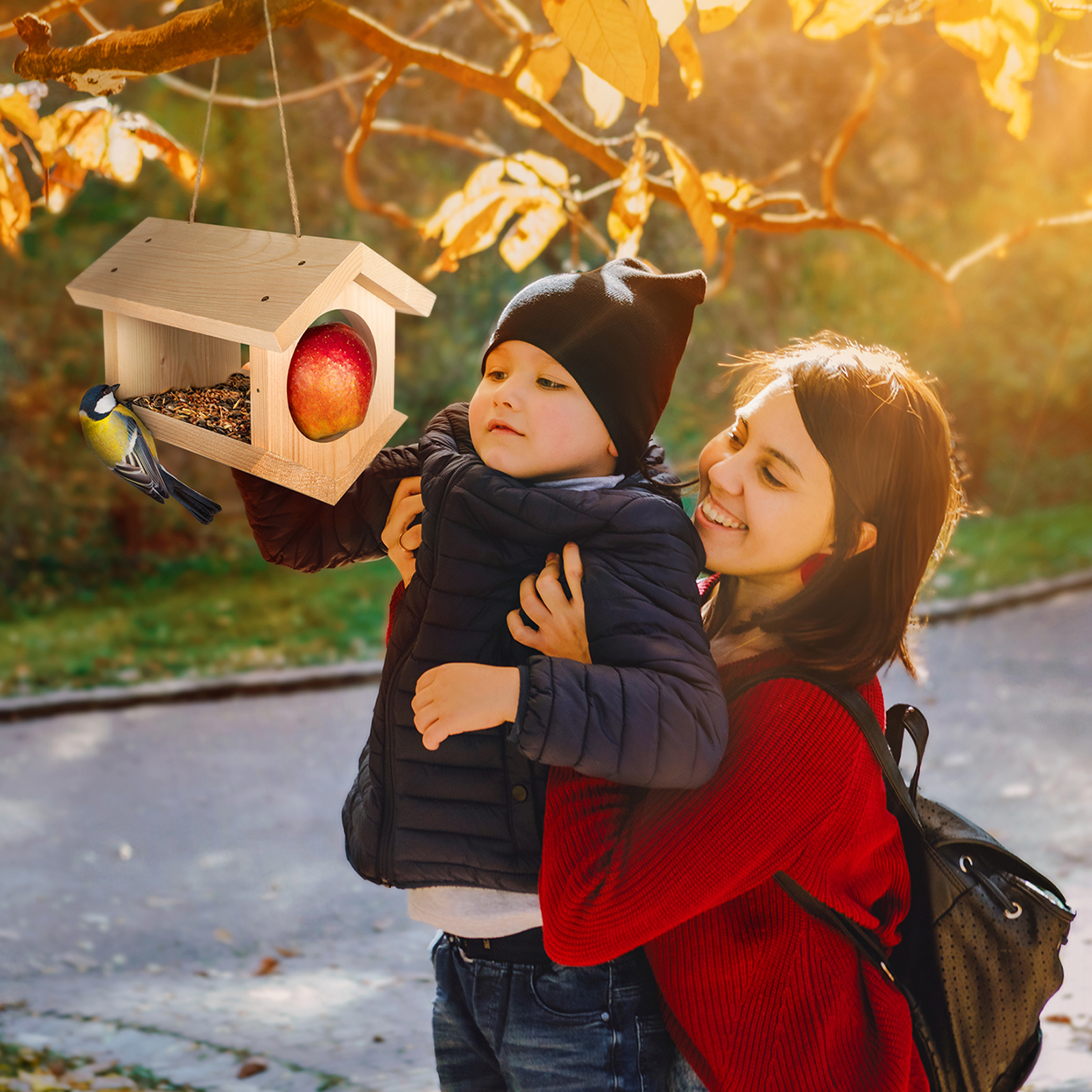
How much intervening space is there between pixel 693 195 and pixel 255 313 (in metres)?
0.87

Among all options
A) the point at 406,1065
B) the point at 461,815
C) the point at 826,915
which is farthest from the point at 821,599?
the point at 406,1065

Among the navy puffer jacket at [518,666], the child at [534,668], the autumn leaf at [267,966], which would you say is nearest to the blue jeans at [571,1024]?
the child at [534,668]

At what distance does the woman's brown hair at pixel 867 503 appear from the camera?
1368 millimetres

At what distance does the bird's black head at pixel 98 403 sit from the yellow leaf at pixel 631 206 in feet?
3.19

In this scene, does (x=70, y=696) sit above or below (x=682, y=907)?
below

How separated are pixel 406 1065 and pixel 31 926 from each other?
162 centimetres

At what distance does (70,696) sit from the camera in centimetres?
561

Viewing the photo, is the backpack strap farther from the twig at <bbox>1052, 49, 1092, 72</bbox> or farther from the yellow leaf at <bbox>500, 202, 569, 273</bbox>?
the twig at <bbox>1052, 49, 1092, 72</bbox>

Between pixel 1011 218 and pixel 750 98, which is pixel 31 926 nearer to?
pixel 750 98

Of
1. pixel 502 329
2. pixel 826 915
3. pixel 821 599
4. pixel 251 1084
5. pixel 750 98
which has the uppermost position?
pixel 750 98

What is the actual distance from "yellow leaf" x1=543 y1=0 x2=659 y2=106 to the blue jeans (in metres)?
1.09

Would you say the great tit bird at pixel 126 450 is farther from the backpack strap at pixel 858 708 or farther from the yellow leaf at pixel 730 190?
the yellow leaf at pixel 730 190

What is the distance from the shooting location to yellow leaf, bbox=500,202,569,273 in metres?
2.24

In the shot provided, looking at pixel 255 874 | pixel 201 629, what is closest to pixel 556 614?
pixel 255 874
